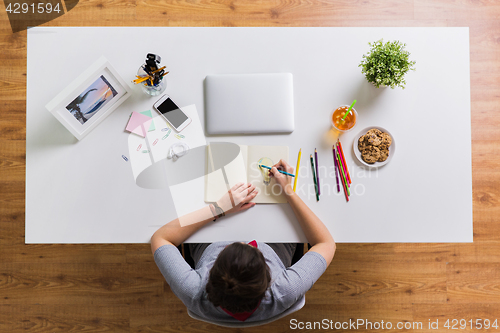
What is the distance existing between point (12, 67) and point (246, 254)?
1.72 meters

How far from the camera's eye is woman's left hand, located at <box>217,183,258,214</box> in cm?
98

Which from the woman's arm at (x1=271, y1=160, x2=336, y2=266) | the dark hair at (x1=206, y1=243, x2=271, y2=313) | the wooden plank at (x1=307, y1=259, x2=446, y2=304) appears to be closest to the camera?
the dark hair at (x1=206, y1=243, x2=271, y2=313)

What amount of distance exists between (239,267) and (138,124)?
59 centimetres

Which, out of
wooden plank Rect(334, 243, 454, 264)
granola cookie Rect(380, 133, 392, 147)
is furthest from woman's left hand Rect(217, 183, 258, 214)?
wooden plank Rect(334, 243, 454, 264)

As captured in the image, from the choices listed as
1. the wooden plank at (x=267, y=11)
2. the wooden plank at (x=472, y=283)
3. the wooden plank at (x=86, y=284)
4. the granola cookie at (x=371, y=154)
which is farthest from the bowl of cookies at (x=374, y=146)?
the wooden plank at (x=86, y=284)

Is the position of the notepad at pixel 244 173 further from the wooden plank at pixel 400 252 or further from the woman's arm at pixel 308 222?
the wooden plank at pixel 400 252

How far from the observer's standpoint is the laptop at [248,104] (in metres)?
1.00

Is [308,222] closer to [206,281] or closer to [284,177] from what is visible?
[284,177]

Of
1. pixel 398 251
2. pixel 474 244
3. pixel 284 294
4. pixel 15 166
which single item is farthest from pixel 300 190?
pixel 15 166

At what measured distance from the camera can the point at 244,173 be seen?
1.02 m

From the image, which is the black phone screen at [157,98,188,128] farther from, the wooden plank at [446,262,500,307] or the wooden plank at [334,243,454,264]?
the wooden plank at [446,262,500,307]

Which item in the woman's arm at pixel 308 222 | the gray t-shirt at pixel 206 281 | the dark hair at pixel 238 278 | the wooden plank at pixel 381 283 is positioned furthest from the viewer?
the wooden plank at pixel 381 283

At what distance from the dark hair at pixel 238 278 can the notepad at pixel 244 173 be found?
26 centimetres

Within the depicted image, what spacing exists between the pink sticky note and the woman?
330 mm
